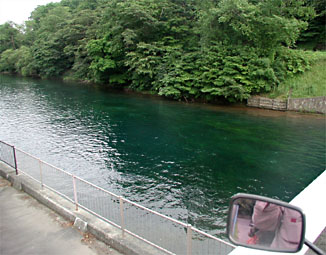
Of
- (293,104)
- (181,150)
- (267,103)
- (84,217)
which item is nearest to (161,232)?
(84,217)

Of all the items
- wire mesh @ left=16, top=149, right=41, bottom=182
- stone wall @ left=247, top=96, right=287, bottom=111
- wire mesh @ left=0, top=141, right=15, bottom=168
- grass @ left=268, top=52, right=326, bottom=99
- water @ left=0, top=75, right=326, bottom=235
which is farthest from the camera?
stone wall @ left=247, top=96, right=287, bottom=111

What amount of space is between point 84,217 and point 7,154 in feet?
14.9

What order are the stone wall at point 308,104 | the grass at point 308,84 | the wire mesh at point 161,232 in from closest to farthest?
1. the wire mesh at point 161,232
2. the stone wall at point 308,104
3. the grass at point 308,84

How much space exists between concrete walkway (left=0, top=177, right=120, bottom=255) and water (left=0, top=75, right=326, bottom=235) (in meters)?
3.93

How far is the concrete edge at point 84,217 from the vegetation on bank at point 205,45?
20.4 metres

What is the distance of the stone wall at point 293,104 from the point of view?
22500 millimetres

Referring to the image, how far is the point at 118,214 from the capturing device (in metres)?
7.95

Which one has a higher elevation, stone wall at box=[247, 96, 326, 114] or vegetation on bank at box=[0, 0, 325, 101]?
vegetation on bank at box=[0, 0, 325, 101]

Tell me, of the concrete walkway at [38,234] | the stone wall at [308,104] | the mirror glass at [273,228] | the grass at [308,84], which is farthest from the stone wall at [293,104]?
the mirror glass at [273,228]

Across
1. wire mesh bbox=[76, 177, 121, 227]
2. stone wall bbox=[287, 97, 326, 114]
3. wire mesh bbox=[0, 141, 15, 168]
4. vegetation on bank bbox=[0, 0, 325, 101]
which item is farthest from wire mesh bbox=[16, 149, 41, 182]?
stone wall bbox=[287, 97, 326, 114]

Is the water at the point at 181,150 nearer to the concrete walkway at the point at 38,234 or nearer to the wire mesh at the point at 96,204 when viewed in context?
the wire mesh at the point at 96,204

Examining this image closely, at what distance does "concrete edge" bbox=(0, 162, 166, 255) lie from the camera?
4863 millimetres

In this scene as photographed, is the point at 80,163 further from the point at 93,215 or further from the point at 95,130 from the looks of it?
the point at 93,215

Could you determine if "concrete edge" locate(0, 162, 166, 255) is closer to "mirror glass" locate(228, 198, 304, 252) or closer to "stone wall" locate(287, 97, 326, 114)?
"mirror glass" locate(228, 198, 304, 252)
